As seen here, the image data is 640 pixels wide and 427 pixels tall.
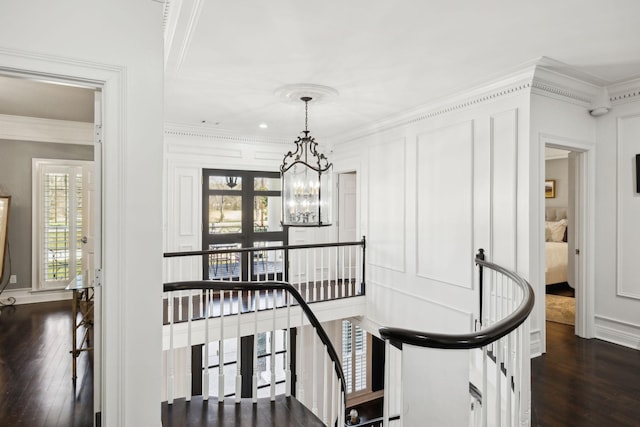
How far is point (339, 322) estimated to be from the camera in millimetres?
7324

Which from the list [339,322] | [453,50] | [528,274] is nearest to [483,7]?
[453,50]

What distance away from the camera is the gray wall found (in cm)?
527

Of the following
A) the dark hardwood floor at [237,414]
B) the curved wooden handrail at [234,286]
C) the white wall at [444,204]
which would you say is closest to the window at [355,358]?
the white wall at [444,204]

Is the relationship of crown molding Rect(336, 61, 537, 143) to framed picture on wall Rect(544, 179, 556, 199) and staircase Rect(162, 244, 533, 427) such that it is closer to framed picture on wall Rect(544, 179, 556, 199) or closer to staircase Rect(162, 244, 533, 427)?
staircase Rect(162, 244, 533, 427)

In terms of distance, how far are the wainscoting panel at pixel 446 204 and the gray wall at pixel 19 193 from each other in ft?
18.4

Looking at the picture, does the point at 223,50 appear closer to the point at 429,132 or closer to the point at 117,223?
the point at 117,223

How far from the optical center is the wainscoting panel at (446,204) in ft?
13.3

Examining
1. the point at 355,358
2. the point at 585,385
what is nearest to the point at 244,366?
the point at 355,358

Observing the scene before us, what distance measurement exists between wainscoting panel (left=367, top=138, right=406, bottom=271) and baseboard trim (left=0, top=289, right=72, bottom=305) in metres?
4.85

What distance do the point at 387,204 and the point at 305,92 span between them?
7.09ft

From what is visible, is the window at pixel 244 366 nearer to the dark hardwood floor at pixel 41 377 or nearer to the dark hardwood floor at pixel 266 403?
the dark hardwood floor at pixel 41 377

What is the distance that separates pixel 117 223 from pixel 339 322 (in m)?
6.11

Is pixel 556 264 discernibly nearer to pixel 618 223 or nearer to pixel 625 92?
pixel 618 223

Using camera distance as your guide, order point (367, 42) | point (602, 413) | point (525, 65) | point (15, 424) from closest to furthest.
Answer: point (15, 424) < point (602, 413) < point (367, 42) < point (525, 65)
